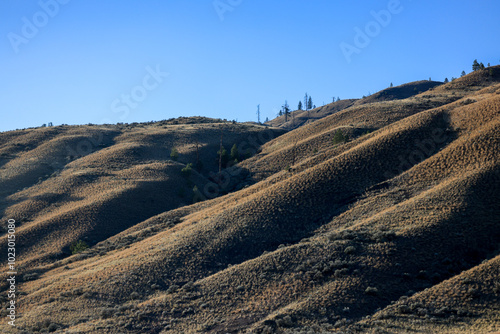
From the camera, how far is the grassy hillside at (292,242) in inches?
1047

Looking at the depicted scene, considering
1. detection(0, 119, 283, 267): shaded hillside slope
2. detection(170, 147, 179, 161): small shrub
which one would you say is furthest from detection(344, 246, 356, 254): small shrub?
detection(170, 147, 179, 161): small shrub

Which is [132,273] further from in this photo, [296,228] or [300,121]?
[300,121]

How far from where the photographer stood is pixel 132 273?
35.2 meters

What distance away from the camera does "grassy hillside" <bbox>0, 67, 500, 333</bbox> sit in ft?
87.2

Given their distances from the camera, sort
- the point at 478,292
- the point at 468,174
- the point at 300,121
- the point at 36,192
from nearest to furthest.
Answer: the point at 478,292 < the point at 468,174 < the point at 36,192 < the point at 300,121

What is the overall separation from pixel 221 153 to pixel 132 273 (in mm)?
43315

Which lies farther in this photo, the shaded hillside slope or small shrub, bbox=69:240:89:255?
the shaded hillside slope

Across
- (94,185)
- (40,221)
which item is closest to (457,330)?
(40,221)
